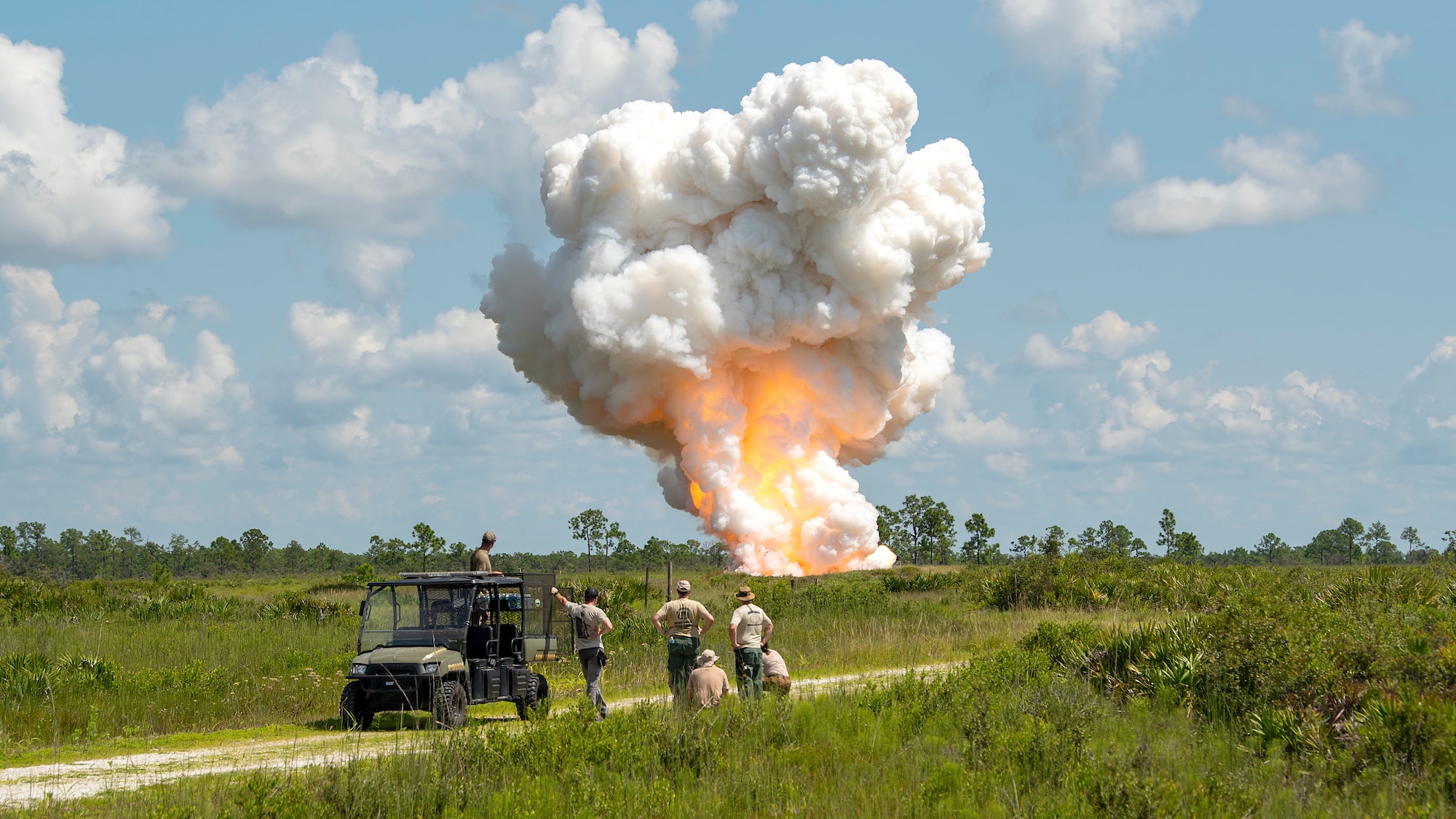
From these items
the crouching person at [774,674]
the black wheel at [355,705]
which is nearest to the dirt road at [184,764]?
the black wheel at [355,705]

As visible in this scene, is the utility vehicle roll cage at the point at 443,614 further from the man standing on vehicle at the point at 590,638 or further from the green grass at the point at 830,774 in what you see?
the green grass at the point at 830,774

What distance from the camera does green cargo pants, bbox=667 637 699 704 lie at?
50.4 ft

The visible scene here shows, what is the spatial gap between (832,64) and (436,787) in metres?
37.5

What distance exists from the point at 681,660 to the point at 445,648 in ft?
9.93

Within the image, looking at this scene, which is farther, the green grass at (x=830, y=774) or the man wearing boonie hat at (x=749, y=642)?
the man wearing boonie hat at (x=749, y=642)

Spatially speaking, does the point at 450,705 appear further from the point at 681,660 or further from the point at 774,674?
the point at 774,674

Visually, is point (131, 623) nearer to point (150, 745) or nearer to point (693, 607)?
point (150, 745)

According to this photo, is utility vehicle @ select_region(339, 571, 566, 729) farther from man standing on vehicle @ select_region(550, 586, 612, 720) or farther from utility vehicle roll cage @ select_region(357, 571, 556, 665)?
man standing on vehicle @ select_region(550, 586, 612, 720)

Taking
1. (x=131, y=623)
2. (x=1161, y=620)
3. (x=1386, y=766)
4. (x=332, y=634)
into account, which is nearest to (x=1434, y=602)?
(x=1161, y=620)

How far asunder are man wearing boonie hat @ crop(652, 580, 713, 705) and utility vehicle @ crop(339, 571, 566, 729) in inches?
66.4

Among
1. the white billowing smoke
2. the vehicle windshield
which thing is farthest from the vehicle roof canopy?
the white billowing smoke

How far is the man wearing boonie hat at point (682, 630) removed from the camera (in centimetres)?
1528

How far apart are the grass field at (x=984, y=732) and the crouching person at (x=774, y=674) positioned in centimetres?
60

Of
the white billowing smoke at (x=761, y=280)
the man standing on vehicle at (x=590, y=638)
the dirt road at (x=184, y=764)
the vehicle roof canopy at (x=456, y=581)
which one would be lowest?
the dirt road at (x=184, y=764)
